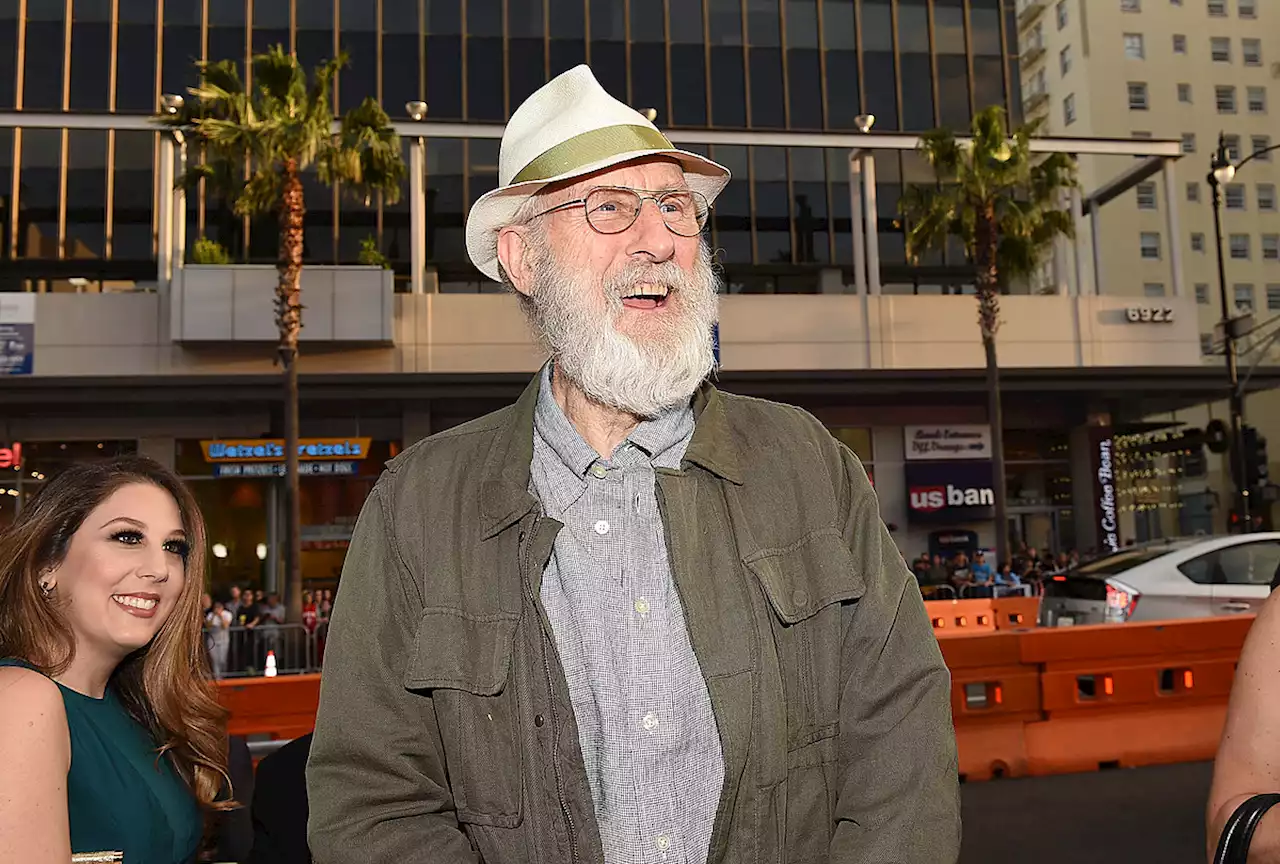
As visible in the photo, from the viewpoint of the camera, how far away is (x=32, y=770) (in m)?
2.38

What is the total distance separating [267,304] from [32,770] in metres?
20.6

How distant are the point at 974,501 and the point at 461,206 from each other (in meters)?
14.4

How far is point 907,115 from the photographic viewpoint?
2902 cm

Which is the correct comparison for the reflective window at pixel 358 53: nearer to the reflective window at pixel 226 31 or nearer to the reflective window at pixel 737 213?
the reflective window at pixel 226 31

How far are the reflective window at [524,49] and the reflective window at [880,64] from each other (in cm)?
904

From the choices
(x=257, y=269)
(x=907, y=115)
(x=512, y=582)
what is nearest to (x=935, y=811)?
(x=512, y=582)

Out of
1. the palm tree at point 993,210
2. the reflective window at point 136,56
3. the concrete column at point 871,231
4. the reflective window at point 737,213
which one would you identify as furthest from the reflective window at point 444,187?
the palm tree at point 993,210

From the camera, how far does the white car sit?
10.2m

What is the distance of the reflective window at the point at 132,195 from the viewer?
25062 millimetres

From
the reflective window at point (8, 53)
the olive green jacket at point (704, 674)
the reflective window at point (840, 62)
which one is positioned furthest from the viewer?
the reflective window at point (840, 62)

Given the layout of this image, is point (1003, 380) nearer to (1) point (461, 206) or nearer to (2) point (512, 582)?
(1) point (461, 206)

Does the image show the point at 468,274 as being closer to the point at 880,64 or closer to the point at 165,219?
the point at 165,219

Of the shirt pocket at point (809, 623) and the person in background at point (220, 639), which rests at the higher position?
the shirt pocket at point (809, 623)

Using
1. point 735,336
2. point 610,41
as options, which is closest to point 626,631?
point 735,336
